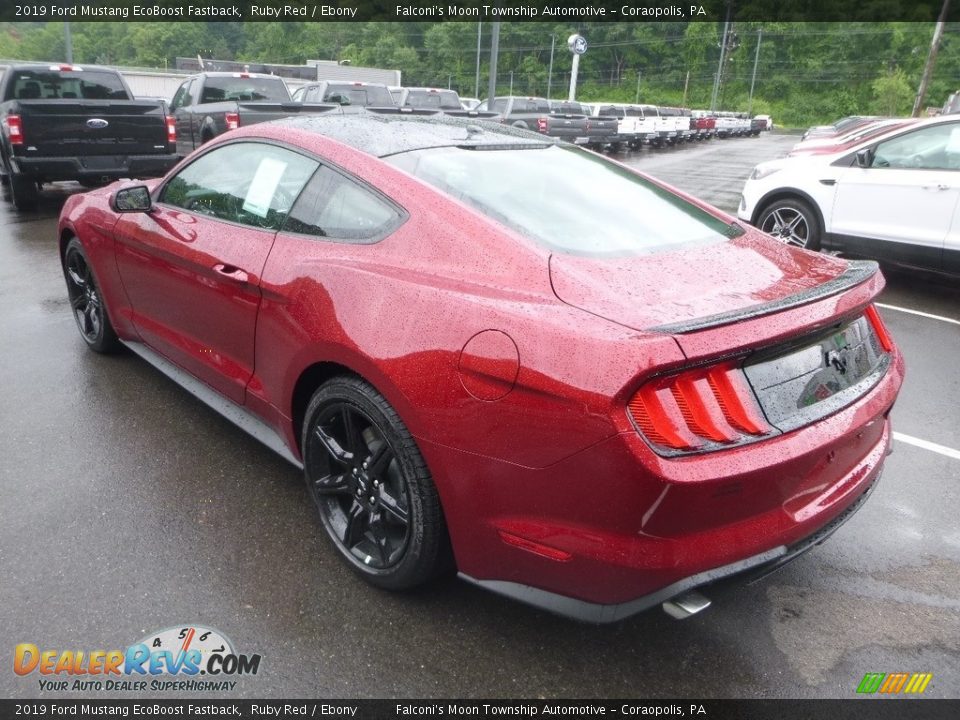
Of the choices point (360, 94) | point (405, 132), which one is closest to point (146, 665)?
point (405, 132)

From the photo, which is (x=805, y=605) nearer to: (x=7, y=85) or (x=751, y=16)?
(x=7, y=85)

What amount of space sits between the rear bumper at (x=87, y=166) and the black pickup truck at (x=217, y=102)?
1.78 meters

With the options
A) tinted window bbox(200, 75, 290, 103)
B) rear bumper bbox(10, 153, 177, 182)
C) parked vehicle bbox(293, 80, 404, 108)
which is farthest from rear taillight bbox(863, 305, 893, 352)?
parked vehicle bbox(293, 80, 404, 108)

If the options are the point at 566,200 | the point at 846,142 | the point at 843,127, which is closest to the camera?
the point at 566,200

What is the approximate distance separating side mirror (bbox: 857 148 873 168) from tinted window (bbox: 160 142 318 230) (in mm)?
5930

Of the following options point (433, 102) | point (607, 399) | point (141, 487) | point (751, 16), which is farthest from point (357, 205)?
point (751, 16)

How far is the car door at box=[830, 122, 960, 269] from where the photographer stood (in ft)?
20.9

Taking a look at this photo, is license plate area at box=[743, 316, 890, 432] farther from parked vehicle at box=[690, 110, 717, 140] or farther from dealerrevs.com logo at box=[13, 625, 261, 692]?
parked vehicle at box=[690, 110, 717, 140]

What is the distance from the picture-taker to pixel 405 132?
9.96 ft

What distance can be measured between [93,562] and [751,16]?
93.4 m

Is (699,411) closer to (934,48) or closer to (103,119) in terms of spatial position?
(103,119)

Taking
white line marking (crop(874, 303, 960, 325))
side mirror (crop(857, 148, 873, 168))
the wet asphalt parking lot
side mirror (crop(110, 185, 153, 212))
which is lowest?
the wet asphalt parking lot

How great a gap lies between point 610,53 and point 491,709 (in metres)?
102

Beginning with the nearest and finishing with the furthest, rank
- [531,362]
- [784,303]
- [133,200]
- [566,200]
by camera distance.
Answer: [531,362], [784,303], [566,200], [133,200]
